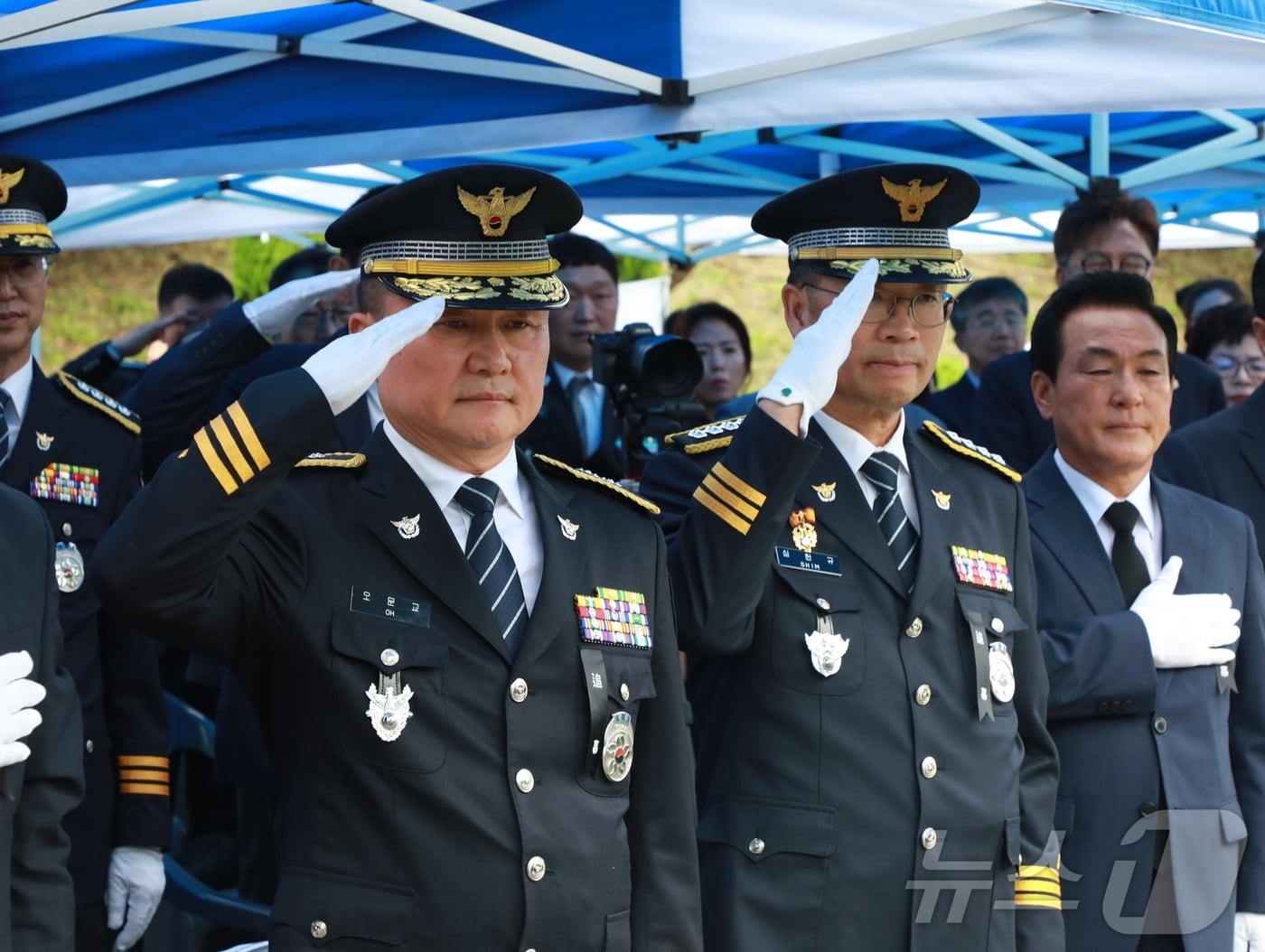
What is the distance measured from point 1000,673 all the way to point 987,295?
15.1ft

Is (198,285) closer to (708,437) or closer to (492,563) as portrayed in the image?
(708,437)

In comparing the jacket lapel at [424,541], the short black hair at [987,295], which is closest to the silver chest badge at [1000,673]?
the jacket lapel at [424,541]

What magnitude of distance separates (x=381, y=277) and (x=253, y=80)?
2.47 meters

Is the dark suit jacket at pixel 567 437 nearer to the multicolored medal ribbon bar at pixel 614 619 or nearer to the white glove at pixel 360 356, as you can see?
the multicolored medal ribbon bar at pixel 614 619

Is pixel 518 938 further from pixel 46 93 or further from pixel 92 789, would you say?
pixel 46 93

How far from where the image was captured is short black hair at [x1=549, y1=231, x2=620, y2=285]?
5211mm

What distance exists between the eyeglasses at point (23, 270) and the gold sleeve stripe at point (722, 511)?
149cm

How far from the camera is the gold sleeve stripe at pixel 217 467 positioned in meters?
2.17

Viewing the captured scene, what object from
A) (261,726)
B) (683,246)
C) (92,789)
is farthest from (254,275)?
(261,726)

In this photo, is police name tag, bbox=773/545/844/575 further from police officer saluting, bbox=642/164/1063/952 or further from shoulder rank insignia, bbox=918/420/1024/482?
shoulder rank insignia, bbox=918/420/1024/482

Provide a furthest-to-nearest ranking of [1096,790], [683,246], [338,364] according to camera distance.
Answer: [683,246], [1096,790], [338,364]

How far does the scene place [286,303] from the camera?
13.7 feet

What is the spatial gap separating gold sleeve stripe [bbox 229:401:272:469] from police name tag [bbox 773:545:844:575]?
100 centimetres

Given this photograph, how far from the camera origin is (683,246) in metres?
11.3
